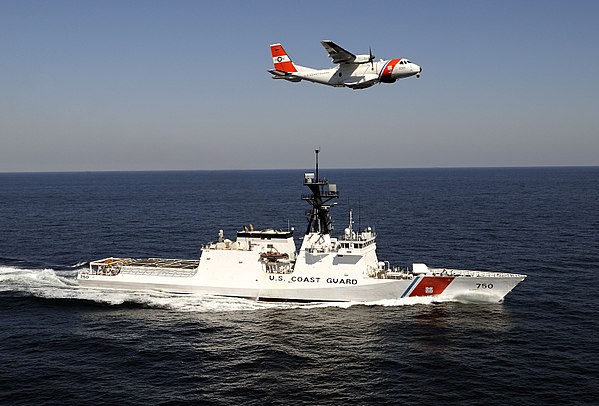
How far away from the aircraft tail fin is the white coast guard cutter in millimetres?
8832

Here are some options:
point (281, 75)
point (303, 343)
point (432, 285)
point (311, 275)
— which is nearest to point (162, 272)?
point (311, 275)

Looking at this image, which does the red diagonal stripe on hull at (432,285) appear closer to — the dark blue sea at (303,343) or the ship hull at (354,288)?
the ship hull at (354,288)

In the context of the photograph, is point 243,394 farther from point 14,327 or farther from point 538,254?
point 538,254

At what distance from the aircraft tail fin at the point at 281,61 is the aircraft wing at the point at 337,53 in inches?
188

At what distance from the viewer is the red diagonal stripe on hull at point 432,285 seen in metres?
37.4

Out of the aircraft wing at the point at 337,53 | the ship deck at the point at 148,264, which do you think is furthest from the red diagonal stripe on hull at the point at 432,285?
the ship deck at the point at 148,264

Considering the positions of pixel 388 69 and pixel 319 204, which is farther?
pixel 319 204

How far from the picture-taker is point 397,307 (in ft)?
122

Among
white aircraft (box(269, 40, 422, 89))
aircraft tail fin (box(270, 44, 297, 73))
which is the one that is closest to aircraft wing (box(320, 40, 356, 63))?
white aircraft (box(269, 40, 422, 89))

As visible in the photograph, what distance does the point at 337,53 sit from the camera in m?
33.3

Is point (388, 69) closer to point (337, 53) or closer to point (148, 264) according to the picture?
point (337, 53)

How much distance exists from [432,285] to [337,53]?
18278 millimetres

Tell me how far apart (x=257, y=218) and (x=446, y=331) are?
62308mm

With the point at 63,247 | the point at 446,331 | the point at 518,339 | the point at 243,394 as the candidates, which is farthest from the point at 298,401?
the point at 63,247
